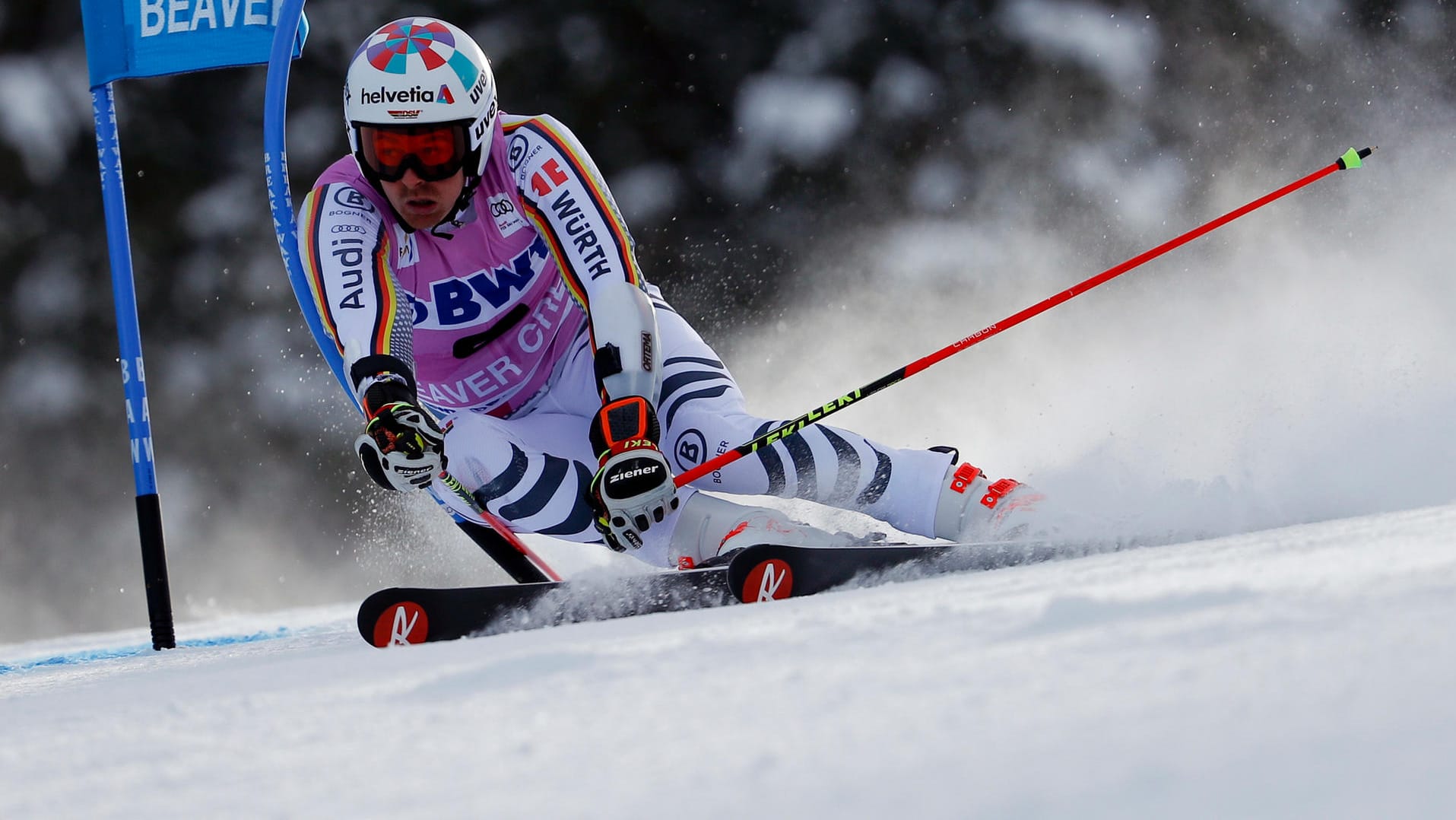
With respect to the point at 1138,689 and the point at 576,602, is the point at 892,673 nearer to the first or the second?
the point at 1138,689

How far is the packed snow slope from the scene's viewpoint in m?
0.73

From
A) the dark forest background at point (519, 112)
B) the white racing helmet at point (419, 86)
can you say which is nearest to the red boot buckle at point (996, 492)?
the white racing helmet at point (419, 86)

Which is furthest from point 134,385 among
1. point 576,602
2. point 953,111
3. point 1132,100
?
point 1132,100

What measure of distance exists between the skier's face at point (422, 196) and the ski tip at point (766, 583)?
0.97 m

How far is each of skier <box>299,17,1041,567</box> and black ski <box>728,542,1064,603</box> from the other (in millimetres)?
253

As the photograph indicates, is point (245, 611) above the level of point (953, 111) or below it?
below

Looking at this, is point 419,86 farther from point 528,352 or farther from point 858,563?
point 858,563

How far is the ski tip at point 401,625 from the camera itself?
2055mm

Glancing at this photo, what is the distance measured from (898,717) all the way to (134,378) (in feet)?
8.99

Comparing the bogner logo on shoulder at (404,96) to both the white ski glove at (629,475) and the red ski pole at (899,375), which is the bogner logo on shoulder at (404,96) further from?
the red ski pole at (899,375)

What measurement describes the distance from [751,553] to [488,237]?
98cm

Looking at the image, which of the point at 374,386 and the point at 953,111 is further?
the point at 953,111

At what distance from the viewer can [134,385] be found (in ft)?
10.2

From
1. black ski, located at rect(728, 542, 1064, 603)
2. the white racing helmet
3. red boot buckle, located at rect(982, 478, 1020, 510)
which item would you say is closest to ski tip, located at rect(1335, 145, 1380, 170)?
red boot buckle, located at rect(982, 478, 1020, 510)
